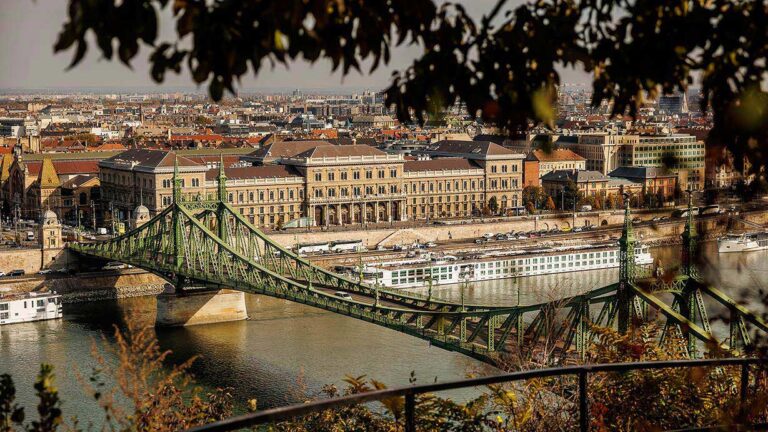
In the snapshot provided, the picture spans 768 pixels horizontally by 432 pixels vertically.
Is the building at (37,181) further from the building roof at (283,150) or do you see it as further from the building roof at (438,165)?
the building roof at (438,165)

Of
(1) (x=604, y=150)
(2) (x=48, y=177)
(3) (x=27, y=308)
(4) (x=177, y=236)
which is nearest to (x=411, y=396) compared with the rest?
(3) (x=27, y=308)

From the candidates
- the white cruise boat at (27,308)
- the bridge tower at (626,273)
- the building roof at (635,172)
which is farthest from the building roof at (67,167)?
the bridge tower at (626,273)

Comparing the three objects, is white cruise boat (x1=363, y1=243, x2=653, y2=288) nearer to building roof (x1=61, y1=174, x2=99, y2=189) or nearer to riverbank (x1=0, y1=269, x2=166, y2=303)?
riverbank (x1=0, y1=269, x2=166, y2=303)

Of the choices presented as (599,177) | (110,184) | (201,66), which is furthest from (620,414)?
(599,177)

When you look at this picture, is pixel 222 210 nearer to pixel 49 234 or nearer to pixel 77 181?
pixel 49 234

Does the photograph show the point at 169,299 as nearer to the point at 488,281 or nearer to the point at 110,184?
the point at 488,281

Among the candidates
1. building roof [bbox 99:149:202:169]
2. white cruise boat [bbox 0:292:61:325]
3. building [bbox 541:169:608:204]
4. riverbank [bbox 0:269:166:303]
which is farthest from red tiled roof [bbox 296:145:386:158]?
white cruise boat [bbox 0:292:61:325]
